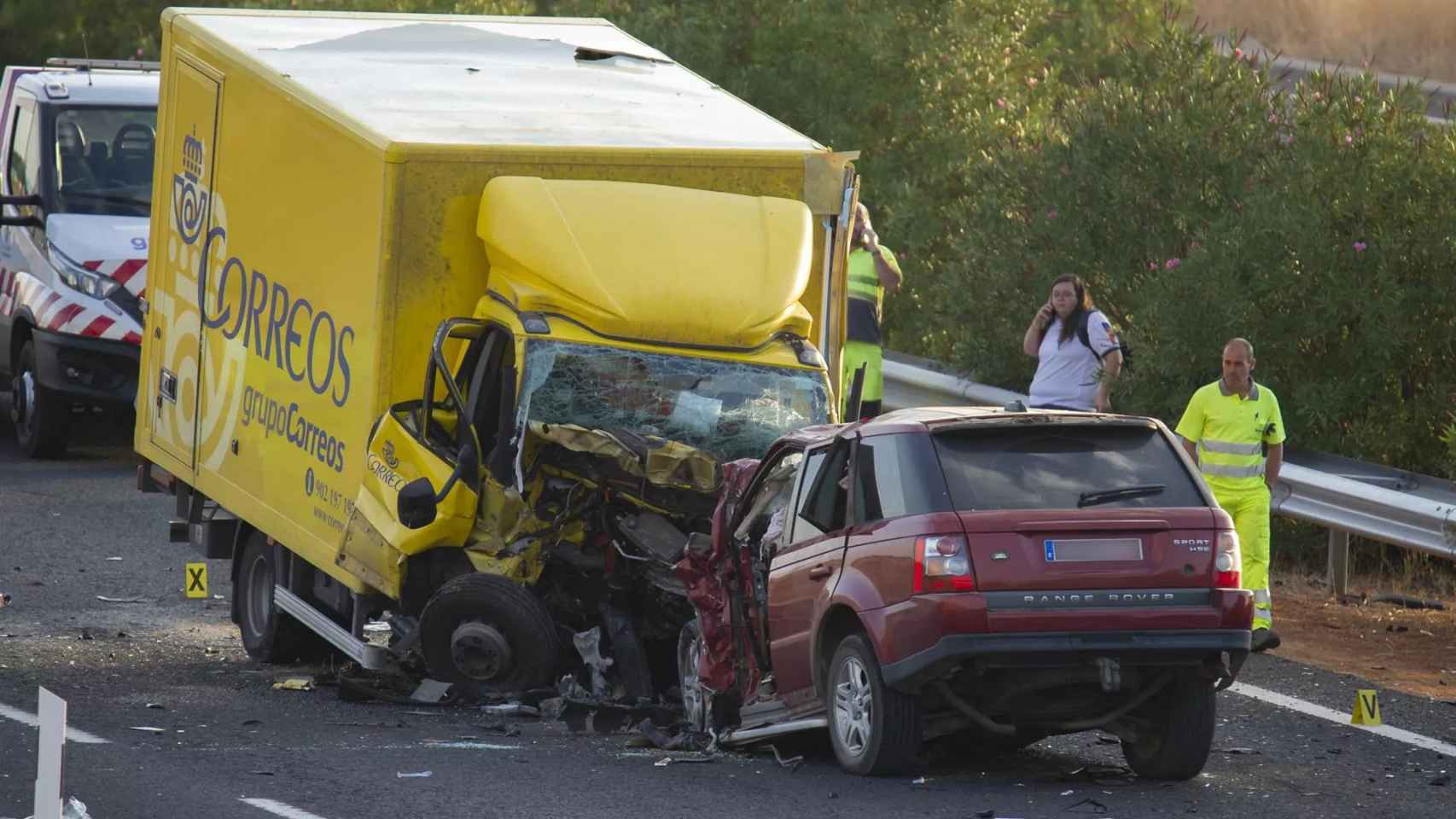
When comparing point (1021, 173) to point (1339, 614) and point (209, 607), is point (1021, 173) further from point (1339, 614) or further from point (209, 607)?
point (209, 607)

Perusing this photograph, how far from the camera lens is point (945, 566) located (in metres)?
9.02

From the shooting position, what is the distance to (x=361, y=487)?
38.1ft

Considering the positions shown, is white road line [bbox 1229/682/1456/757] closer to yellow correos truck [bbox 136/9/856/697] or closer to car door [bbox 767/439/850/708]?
yellow correos truck [bbox 136/9/856/697]

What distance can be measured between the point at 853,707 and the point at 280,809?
2234 millimetres

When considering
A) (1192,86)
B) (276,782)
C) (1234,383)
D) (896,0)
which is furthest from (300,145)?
(896,0)

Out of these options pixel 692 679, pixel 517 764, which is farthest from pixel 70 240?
pixel 517 764

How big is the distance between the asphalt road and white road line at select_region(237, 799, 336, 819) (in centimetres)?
2

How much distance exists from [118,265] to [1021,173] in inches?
281

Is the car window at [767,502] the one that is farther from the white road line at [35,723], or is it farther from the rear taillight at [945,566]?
the white road line at [35,723]

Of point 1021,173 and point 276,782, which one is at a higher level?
point 1021,173

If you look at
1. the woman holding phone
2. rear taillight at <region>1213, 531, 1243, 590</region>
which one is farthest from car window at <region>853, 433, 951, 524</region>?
the woman holding phone

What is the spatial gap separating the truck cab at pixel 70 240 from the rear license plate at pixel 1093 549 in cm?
1158

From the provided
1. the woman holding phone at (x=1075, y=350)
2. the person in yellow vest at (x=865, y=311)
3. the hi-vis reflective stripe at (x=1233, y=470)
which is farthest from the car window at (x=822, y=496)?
the person in yellow vest at (x=865, y=311)

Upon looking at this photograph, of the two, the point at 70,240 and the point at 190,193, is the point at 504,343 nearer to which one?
the point at 190,193
